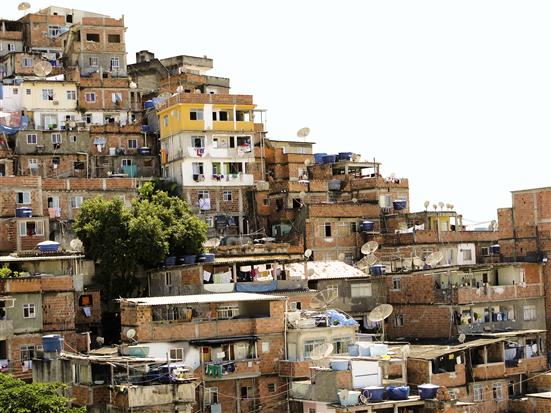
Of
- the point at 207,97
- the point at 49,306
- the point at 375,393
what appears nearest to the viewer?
the point at 375,393

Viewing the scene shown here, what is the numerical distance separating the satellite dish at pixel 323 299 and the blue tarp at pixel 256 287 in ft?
6.28

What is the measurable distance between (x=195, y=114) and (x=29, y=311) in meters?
21.8

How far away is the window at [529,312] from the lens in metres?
61.6

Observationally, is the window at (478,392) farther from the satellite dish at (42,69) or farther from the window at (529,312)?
the satellite dish at (42,69)

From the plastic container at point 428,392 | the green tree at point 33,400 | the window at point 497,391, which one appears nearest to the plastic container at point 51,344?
the green tree at point 33,400

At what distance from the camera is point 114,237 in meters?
59.7

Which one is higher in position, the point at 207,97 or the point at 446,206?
the point at 207,97

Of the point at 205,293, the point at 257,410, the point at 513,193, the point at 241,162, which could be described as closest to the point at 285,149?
the point at 241,162

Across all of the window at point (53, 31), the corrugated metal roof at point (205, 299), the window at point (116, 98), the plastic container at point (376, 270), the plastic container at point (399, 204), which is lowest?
the corrugated metal roof at point (205, 299)

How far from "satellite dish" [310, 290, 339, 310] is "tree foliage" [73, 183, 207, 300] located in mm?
7124

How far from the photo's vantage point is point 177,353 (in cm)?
4900

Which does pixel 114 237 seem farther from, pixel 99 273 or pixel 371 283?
pixel 371 283

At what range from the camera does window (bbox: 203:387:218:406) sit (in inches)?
1925

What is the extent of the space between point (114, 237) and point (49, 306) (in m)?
6.63
